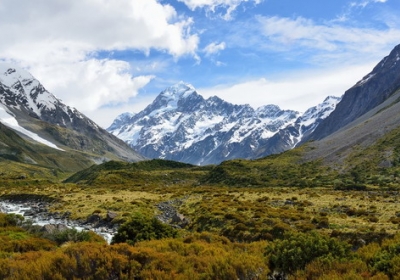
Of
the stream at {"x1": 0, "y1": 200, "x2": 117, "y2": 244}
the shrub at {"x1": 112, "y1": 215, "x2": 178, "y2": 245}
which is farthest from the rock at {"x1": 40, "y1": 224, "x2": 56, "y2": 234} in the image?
the shrub at {"x1": 112, "y1": 215, "x2": 178, "y2": 245}

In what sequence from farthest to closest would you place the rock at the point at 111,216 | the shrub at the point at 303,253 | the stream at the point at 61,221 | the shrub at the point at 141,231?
1. the rock at the point at 111,216
2. the stream at the point at 61,221
3. the shrub at the point at 141,231
4. the shrub at the point at 303,253

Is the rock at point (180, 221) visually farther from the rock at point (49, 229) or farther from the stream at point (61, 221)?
the rock at point (49, 229)

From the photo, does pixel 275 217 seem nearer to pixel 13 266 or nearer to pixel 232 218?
pixel 232 218

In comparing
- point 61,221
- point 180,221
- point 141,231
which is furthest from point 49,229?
point 61,221

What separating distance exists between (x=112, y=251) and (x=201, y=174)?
122076 mm

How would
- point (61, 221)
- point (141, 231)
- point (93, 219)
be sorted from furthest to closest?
point (61, 221)
point (93, 219)
point (141, 231)

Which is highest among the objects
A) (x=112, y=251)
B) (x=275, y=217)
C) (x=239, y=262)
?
(x=112, y=251)

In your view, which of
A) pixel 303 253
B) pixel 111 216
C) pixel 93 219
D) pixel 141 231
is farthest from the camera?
pixel 93 219

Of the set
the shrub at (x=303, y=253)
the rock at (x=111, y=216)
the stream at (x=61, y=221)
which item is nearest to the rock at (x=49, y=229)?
the stream at (x=61, y=221)

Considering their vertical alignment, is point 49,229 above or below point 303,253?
above

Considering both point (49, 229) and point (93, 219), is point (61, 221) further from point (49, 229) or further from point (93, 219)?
point (49, 229)

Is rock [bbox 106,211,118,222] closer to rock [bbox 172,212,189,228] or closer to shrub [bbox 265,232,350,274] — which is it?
rock [bbox 172,212,189,228]

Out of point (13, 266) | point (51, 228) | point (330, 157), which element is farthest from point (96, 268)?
point (330, 157)

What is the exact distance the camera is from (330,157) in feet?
347
